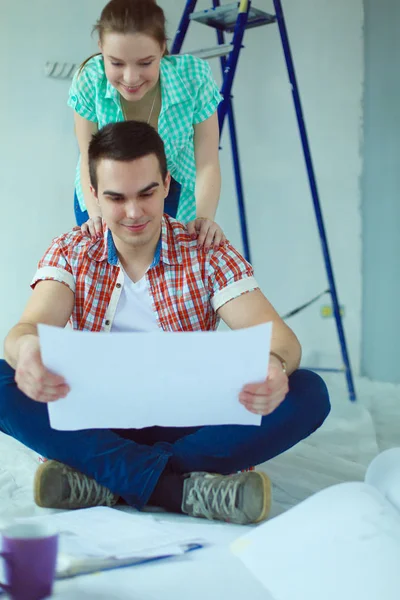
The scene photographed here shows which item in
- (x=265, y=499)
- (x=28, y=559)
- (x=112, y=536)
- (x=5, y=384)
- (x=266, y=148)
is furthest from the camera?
(x=266, y=148)

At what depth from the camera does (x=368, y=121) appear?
3176 millimetres

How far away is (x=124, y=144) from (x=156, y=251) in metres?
0.25

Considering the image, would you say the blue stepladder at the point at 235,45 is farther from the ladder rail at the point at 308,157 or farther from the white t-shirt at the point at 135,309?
the white t-shirt at the point at 135,309

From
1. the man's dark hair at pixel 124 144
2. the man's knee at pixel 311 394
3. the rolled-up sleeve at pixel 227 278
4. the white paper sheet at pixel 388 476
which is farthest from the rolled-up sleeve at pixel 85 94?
the white paper sheet at pixel 388 476

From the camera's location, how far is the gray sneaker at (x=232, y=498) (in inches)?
55.7

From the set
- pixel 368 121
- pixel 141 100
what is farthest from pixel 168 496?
pixel 368 121

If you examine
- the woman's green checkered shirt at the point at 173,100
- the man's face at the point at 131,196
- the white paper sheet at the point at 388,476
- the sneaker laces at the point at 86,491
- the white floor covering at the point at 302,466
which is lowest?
the white floor covering at the point at 302,466

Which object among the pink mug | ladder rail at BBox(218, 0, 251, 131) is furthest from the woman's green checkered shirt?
the pink mug

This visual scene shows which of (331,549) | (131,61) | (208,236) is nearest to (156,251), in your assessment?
(208,236)

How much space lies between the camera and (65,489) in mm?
1508

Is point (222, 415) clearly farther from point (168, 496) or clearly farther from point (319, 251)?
point (319, 251)

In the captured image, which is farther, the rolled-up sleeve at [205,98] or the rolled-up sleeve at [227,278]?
the rolled-up sleeve at [205,98]

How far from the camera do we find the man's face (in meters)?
1.55

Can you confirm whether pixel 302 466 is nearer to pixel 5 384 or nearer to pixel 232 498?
pixel 232 498
